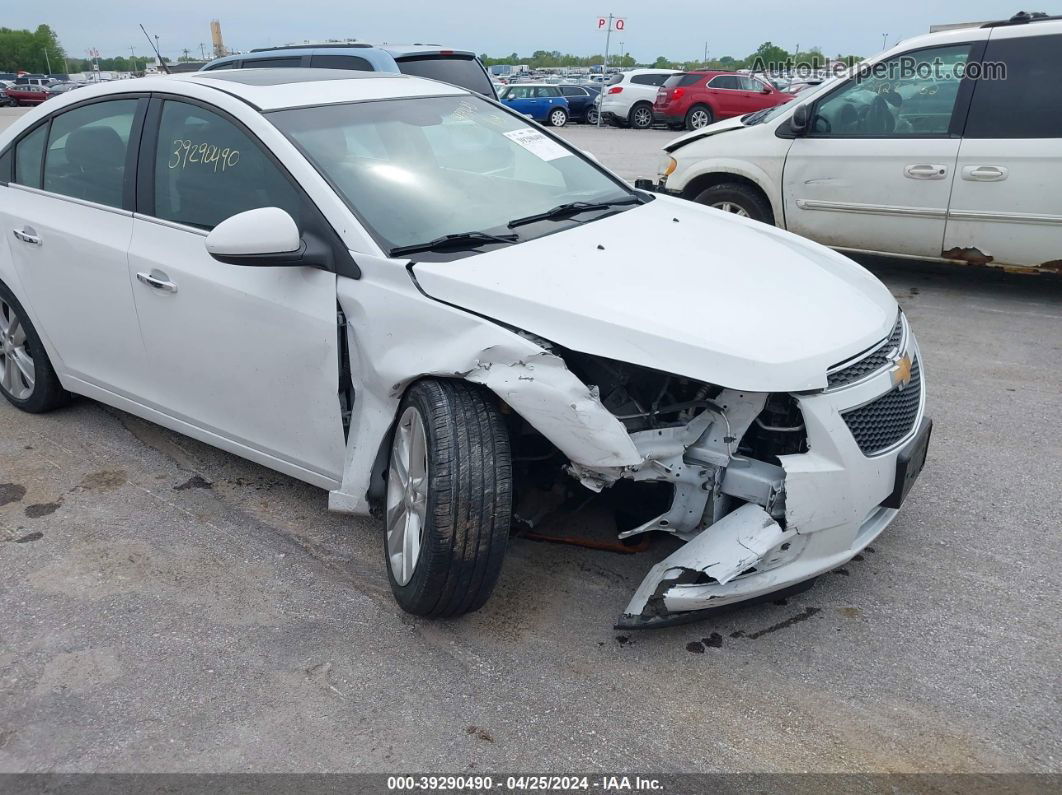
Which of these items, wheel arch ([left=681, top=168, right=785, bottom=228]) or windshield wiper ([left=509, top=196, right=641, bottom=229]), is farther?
wheel arch ([left=681, top=168, right=785, bottom=228])

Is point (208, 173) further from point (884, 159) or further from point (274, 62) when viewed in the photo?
point (274, 62)

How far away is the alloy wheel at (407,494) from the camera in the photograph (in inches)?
115

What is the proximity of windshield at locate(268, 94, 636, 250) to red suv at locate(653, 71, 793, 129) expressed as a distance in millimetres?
20042

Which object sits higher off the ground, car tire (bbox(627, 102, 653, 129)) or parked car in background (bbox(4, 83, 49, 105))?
parked car in background (bbox(4, 83, 49, 105))

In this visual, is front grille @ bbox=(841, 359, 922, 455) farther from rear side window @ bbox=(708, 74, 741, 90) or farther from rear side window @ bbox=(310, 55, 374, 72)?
rear side window @ bbox=(708, 74, 741, 90)

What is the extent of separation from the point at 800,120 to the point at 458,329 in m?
4.85

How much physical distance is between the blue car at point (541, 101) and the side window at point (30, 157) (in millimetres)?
23492

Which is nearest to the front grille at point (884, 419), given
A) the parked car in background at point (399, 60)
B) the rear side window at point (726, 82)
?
the parked car in background at point (399, 60)

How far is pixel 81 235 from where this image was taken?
389 cm

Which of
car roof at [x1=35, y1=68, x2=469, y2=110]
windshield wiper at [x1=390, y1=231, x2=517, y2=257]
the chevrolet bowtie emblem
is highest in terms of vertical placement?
car roof at [x1=35, y1=68, x2=469, y2=110]

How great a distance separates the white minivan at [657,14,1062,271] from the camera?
238 inches

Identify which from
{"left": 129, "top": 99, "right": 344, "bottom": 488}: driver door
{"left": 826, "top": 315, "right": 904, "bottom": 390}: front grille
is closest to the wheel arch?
{"left": 826, "top": 315, "right": 904, "bottom": 390}: front grille

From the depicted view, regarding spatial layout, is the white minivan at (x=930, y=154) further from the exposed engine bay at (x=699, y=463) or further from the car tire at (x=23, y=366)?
the car tire at (x=23, y=366)

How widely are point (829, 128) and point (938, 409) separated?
9.59 ft
